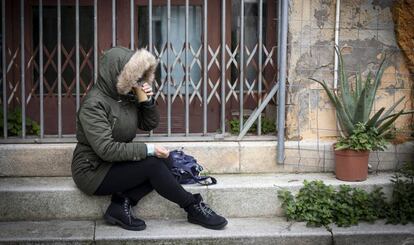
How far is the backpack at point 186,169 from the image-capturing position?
6.31 m

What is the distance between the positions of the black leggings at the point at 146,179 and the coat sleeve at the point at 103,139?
12 cm

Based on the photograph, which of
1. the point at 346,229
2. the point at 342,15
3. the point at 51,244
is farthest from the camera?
the point at 342,15

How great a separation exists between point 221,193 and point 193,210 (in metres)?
0.40

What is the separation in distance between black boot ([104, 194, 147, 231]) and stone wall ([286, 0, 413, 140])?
1.84 metres

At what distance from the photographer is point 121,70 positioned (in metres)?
5.82

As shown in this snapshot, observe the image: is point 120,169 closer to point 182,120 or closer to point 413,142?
point 182,120

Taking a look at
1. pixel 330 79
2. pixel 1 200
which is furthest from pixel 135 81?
pixel 330 79

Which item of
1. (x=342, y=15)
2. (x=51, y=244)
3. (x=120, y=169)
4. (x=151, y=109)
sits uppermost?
(x=342, y=15)

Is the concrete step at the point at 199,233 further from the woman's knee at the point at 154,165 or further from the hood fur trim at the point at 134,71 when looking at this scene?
the hood fur trim at the point at 134,71

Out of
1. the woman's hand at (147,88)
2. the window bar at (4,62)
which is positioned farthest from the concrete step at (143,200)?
the woman's hand at (147,88)

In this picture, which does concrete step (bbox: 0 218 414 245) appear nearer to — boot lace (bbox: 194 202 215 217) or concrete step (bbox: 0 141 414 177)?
boot lace (bbox: 194 202 215 217)

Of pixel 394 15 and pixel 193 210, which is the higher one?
pixel 394 15

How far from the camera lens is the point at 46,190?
620 centimetres

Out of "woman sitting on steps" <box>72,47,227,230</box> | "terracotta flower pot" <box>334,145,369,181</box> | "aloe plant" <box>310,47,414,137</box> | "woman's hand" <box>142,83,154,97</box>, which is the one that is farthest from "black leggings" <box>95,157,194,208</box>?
"aloe plant" <box>310,47,414,137</box>
